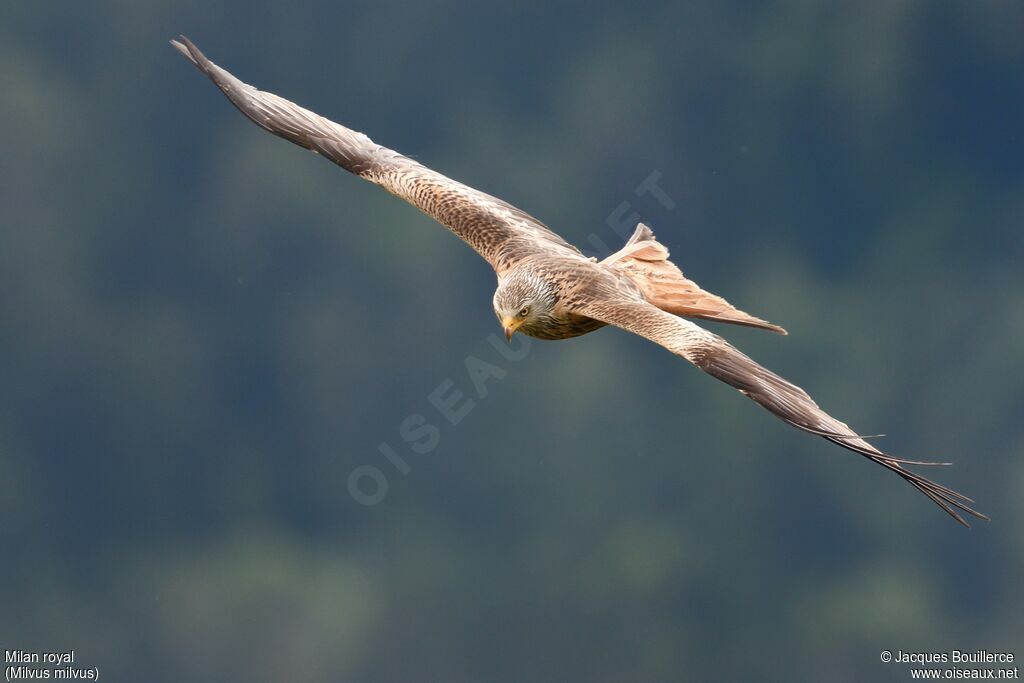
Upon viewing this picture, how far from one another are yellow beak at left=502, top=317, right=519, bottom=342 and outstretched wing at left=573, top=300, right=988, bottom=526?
0.63 meters

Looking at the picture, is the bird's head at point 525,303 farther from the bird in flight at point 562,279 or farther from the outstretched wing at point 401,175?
the outstretched wing at point 401,175

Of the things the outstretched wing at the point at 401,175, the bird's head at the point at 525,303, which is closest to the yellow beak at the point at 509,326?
the bird's head at the point at 525,303

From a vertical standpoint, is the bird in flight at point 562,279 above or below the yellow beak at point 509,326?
above

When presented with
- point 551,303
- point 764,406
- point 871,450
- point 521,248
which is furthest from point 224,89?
point 871,450

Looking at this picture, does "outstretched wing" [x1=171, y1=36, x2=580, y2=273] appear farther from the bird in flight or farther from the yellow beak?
the yellow beak

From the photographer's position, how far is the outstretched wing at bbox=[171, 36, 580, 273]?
12445 mm

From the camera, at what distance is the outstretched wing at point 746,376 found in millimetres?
9383

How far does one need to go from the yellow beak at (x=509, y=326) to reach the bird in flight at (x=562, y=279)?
11 mm

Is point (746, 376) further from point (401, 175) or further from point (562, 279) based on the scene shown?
point (401, 175)

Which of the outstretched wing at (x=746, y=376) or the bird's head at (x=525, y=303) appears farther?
the bird's head at (x=525, y=303)

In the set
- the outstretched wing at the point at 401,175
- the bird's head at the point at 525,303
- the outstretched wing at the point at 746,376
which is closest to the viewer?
the outstretched wing at the point at 746,376

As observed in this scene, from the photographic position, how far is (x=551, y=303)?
11164 millimetres

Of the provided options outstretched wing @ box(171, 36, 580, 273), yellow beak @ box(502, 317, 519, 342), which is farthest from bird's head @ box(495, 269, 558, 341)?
outstretched wing @ box(171, 36, 580, 273)

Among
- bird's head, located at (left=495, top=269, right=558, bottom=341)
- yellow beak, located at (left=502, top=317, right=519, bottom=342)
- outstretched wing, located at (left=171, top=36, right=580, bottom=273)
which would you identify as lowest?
yellow beak, located at (left=502, top=317, right=519, bottom=342)
